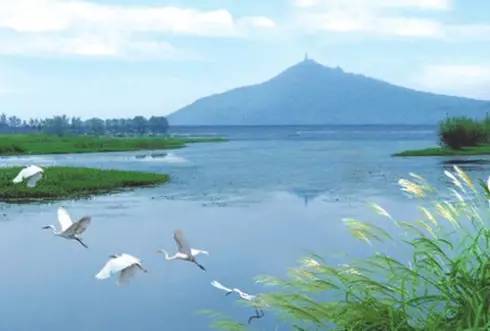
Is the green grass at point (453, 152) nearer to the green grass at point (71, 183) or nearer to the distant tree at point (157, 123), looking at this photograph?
the green grass at point (71, 183)

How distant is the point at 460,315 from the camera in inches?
165

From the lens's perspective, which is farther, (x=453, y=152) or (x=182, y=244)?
(x=453, y=152)

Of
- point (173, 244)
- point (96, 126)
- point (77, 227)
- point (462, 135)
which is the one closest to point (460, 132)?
point (462, 135)

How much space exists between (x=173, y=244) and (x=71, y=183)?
11.8 m

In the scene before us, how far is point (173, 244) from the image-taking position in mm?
15258

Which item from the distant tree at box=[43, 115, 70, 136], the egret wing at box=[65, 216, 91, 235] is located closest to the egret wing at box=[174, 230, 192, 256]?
the egret wing at box=[65, 216, 91, 235]

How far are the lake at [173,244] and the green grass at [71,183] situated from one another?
1132 millimetres

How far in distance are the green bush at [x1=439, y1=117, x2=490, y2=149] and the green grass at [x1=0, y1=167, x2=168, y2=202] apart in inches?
887

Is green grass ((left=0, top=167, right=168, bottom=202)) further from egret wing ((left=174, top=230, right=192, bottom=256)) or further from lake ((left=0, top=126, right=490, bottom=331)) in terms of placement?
egret wing ((left=174, top=230, right=192, bottom=256))

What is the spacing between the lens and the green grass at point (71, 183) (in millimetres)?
24141

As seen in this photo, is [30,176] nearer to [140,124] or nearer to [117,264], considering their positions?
[117,264]

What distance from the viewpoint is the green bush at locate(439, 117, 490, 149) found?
47000 millimetres

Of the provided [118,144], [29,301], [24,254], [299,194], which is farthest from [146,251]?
[118,144]

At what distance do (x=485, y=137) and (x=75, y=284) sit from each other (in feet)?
131
